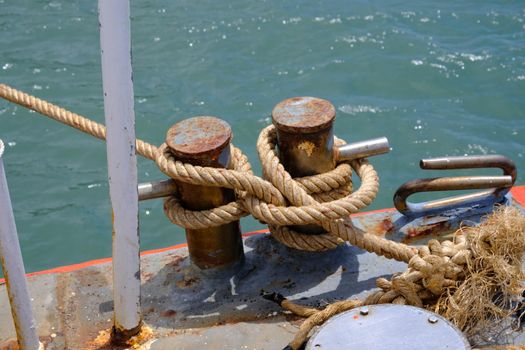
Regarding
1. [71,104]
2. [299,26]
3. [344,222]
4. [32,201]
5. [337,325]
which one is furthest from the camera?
[299,26]

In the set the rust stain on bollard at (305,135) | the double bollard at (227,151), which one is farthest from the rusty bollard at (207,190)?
the rust stain on bollard at (305,135)

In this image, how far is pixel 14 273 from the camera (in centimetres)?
218

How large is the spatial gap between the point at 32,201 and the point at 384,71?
10.4 feet

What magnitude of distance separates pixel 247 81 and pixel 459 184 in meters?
3.73

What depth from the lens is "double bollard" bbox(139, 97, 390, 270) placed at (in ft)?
8.57

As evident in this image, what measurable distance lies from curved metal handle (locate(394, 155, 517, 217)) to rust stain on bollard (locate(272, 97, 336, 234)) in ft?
1.31

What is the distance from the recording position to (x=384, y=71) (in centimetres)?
641

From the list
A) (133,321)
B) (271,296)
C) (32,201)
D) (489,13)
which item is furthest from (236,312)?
(489,13)

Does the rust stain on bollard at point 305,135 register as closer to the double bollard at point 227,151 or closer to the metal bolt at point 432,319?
the double bollard at point 227,151

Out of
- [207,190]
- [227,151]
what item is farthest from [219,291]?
[227,151]

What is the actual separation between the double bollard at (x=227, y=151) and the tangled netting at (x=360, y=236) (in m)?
0.05

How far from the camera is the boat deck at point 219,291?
2590mm

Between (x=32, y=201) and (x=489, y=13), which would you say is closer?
(x=32, y=201)

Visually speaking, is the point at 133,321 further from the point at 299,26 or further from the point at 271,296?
the point at 299,26
